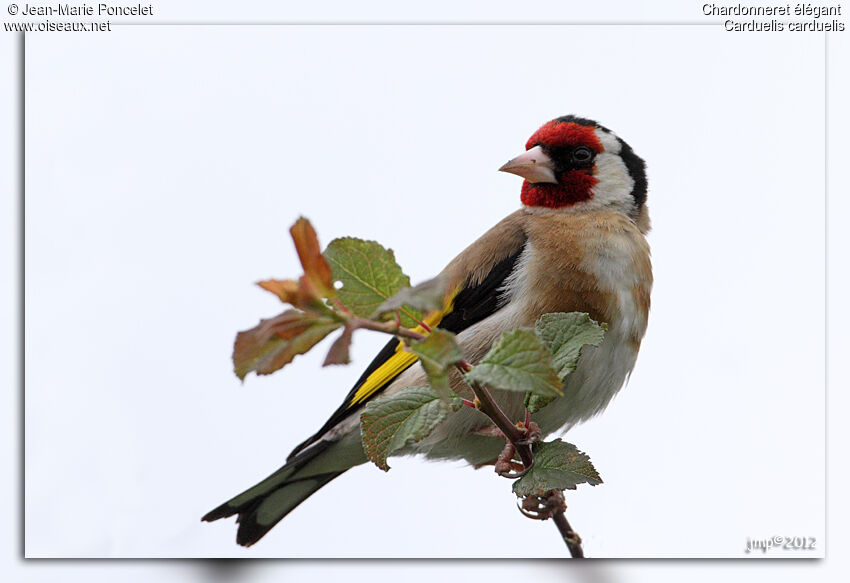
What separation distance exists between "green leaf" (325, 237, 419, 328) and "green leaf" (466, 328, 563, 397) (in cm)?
14

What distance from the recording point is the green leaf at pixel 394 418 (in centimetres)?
130

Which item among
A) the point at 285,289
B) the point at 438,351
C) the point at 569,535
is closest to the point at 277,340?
the point at 285,289

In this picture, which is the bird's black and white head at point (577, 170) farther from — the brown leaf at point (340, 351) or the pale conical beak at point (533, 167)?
the brown leaf at point (340, 351)

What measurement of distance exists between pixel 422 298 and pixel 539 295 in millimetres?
1318

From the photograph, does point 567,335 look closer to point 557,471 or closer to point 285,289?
point 557,471

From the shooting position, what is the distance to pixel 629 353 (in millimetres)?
2391

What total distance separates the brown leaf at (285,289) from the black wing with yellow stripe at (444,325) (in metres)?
1.24

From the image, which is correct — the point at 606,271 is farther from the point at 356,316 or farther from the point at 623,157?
the point at 356,316

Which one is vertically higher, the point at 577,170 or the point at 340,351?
the point at 577,170

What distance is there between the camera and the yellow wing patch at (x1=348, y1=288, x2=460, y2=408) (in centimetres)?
234

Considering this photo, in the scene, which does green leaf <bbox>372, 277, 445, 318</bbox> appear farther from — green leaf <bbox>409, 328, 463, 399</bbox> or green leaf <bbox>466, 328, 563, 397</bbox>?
green leaf <bbox>466, 328, 563, 397</bbox>

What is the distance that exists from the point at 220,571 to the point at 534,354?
5.45 feet

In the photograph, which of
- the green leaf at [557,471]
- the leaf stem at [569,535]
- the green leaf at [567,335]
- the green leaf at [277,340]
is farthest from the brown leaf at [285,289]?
the leaf stem at [569,535]

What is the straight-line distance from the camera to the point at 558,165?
105 inches
